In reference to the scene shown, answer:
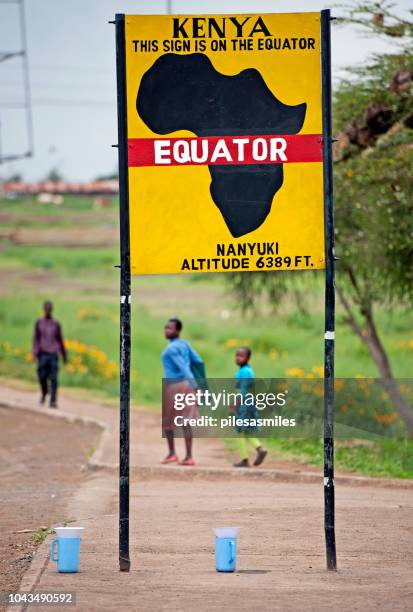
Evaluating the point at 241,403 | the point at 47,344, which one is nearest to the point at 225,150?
the point at 241,403

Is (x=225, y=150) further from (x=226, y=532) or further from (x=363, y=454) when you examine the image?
(x=363, y=454)

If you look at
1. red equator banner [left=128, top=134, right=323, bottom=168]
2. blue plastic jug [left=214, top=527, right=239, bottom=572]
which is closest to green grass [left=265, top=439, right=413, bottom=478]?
blue plastic jug [left=214, top=527, right=239, bottom=572]

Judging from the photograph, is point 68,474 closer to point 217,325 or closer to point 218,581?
point 218,581

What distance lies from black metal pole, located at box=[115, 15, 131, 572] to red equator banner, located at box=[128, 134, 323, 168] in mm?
145

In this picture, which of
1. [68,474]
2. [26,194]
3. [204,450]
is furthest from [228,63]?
[26,194]

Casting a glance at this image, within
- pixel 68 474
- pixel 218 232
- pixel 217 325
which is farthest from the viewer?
pixel 217 325

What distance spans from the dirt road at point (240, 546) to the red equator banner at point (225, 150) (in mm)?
2848

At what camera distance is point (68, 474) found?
1519 centimetres

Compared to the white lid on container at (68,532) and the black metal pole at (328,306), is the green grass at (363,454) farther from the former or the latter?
the white lid on container at (68,532)

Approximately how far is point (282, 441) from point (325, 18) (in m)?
9.85

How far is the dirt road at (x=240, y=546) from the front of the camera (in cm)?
762

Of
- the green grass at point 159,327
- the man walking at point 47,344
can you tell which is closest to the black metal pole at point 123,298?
the green grass at point 159,327

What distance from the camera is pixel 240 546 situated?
9.66 m

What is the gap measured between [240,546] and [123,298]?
2357mm
